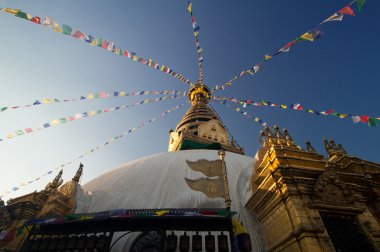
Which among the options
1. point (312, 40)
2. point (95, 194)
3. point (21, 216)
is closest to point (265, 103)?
point (312, 40)

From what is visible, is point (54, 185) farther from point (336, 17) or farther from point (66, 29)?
point (336, 17)

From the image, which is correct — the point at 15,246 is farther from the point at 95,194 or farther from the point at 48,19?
the point at 48,19

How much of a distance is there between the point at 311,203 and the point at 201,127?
62.5 feet

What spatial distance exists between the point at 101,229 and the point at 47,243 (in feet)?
5.88

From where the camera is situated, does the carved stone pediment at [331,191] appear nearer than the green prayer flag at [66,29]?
Yes

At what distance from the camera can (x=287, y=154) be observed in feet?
29.3

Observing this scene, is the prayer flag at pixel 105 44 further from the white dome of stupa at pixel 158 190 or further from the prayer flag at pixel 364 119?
the prayer flag at pixel 364 119

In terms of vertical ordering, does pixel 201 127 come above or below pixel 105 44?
above

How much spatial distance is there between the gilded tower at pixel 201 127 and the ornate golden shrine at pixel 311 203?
510 inches

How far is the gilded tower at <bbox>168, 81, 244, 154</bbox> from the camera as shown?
23.9 meters

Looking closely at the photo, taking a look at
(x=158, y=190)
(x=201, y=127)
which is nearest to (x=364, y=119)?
(x=158, y=190)

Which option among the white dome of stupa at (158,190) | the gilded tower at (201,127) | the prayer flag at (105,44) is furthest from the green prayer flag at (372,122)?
the gilded tower at (201,127)

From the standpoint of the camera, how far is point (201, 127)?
26438 mm

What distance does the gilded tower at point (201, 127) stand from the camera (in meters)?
23.9
